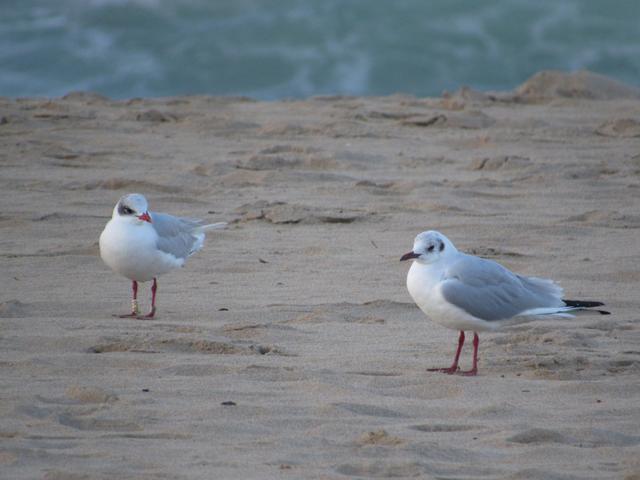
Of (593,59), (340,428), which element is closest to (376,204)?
(340,428)

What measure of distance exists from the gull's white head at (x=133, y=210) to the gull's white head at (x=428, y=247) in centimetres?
178

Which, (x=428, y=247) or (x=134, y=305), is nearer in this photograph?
(x=428, y=247)

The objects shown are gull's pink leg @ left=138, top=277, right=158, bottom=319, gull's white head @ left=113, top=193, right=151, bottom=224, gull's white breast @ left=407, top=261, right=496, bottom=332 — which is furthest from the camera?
gull's white head @ left=113, top=193, right=151, bottom=224

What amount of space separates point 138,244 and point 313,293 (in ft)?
3.34

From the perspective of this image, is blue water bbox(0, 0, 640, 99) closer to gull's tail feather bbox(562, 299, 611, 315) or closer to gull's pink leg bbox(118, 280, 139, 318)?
gull's pink leg bbox(118, 280, 139, 318)

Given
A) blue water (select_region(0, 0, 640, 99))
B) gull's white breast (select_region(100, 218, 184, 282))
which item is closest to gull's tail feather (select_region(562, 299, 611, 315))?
gull's white breast (select_region(100, 218, 184, 282))

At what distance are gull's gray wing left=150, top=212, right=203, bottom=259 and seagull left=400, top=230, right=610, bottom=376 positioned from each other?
5.70 feet

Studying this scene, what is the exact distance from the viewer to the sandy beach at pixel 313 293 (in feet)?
14.0

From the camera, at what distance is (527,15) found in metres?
23.3

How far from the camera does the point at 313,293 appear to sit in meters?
6.92

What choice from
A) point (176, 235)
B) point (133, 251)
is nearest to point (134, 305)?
point (133, 251)

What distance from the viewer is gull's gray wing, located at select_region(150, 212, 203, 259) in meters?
6.95

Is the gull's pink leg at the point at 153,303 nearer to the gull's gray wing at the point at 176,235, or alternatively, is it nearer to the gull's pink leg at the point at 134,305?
the gull's pink leg at the point at 134,305

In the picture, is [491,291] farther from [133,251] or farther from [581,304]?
[133,251]
